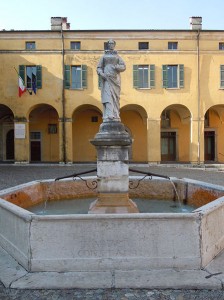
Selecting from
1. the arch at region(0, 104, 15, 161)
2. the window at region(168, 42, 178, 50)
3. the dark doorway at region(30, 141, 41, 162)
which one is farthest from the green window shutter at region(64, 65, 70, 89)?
the window at region(168, 42, 178, 50)

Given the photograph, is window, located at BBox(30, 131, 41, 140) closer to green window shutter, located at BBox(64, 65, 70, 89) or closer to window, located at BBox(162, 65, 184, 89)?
green window shutter, located at BBox(64, 65, 70, 89)

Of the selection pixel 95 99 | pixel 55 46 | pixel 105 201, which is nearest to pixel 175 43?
pixel 95 99

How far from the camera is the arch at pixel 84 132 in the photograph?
22906mm

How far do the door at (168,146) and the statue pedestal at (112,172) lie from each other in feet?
62.2

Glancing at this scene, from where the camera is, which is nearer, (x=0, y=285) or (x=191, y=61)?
(x=0, y=285)

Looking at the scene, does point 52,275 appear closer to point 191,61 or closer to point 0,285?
point 0,285

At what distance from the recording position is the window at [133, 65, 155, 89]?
19453 millimetres

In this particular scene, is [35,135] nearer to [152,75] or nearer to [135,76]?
[135,76]

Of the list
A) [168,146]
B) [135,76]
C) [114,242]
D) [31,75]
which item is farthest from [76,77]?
[114,242]

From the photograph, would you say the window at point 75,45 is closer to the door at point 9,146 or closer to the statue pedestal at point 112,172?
the door at point 9,146

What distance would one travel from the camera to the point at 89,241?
3391mm

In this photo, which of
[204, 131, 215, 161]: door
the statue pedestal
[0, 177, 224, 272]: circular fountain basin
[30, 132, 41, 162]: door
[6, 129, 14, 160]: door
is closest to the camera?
[0, 177, 224, 272]: circular fountain basin

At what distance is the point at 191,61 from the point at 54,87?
32.9 ft

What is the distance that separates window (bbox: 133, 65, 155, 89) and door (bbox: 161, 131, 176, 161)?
529 centimetres
